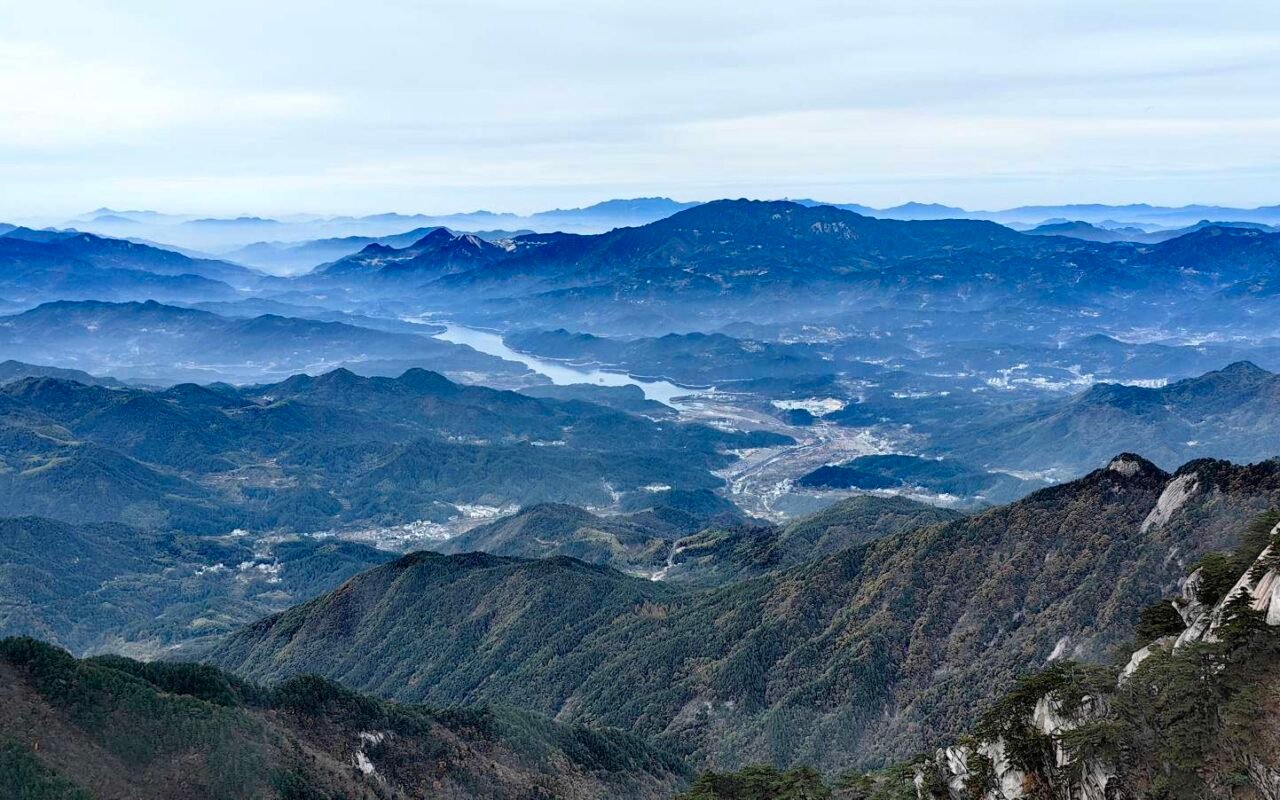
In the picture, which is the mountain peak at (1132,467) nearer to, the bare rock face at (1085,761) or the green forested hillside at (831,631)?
the green forested hillside at (831,631)

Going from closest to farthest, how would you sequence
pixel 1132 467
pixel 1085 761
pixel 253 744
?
1. pixel 1085 761
2. pixel 253 744
3. pixel 1132 467

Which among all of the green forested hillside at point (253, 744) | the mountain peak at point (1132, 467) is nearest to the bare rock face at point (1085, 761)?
the green forested hillside at point (253, 744)

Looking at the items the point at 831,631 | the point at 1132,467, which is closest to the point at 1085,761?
the point at 831,631

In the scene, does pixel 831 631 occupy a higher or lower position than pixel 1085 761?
lower

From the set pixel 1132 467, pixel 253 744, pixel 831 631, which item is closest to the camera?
pixel 253 744

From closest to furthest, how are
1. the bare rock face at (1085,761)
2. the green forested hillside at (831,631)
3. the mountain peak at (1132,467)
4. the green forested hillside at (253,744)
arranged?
the bare rock face at (1085,761) < the green forested hillside at (253,744) < the green forested hillside at (831,631) < the mountain peak at (1132,467)

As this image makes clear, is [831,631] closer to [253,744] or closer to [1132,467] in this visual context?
[1132,467]

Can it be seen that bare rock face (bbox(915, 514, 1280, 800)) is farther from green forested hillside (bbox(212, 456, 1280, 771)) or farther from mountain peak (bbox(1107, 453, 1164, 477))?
mountain peak (bbox(1107, 453, 1164, 477))

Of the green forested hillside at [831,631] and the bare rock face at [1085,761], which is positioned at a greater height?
the bare rock face at [1085,761]

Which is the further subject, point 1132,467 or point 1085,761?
point 1132,467

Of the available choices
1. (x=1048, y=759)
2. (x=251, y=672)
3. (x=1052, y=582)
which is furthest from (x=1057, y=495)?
(x=251, y=672)

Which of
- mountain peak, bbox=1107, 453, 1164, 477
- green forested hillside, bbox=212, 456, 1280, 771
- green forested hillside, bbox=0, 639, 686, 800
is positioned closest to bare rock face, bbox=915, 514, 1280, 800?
green forested hillside, bbox=212, 456, 1280, 771

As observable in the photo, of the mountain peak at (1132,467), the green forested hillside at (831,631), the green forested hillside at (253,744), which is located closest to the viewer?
the green forested hillside at (253,744)
